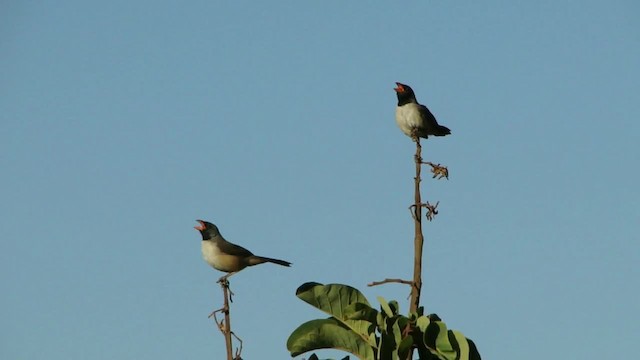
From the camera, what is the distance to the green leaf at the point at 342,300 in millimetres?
4012

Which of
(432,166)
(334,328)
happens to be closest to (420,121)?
(432,166)

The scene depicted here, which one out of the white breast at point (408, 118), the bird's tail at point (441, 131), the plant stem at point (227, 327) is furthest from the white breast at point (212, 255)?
the plant stem at point (227, 327)

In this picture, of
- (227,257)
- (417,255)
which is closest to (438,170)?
(417,255)

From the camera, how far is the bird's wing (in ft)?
35.4

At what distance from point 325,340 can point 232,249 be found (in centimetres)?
677

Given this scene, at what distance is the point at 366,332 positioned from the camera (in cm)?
405

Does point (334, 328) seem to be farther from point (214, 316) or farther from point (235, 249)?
point (235, 249)

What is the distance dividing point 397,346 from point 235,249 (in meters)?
7.11

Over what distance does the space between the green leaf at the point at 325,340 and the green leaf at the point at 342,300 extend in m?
0.04

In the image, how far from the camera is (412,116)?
11859mm

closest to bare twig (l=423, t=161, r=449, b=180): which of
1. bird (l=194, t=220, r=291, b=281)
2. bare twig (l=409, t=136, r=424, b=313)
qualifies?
bare twig (l=409, t=136, r=424, b=313)

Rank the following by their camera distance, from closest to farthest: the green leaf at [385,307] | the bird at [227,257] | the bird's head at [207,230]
Result: the green leaf at [385,307] → the bird at [227,257] → the bird's head at [207,230]

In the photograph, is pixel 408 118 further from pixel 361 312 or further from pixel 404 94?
pixel 361 312

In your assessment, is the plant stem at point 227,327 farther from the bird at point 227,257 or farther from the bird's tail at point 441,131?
the bird's tail at point 441,131
